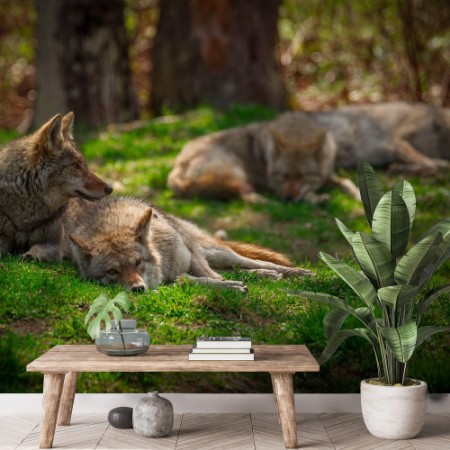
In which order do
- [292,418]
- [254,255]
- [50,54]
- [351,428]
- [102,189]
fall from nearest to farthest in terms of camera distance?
[292,418], [351,428], [102,189], [254,255], [50,54]

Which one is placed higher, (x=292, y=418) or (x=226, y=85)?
(x=226, y=85)

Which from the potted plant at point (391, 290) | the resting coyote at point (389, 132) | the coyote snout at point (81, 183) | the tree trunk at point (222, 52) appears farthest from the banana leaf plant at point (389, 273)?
the tree trunk at point (222, 52)

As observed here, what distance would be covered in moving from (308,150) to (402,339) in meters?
4.99

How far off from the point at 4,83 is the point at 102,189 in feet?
31.8

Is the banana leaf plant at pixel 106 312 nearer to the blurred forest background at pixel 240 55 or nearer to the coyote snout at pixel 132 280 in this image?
the coyote snout at pixel 132 280

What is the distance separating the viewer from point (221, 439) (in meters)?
5.01

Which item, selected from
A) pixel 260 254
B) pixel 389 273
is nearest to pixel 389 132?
pixel 260 254

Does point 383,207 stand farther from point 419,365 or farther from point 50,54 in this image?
point 50,54

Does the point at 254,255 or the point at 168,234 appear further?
the point at 254,255

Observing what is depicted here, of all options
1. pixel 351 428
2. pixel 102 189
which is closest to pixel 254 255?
pixel 102 189

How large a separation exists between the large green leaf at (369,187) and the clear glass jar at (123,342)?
57.0 inches

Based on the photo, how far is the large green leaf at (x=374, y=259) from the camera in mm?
4883

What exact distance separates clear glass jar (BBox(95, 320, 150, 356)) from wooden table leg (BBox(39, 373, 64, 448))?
0.28 meters

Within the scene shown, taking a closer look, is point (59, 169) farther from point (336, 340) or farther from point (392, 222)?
point (392, 222)
